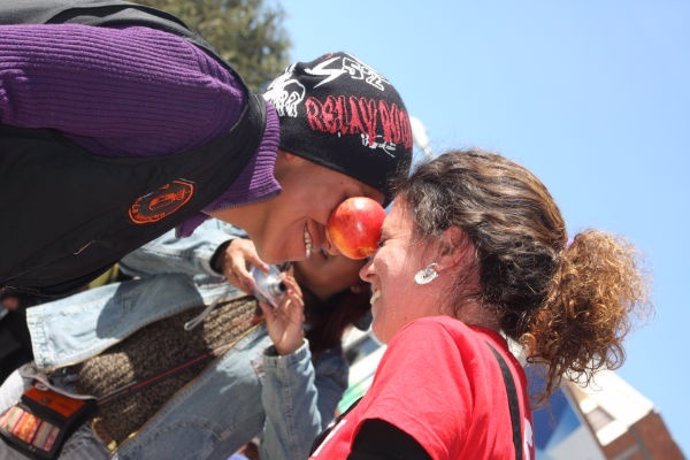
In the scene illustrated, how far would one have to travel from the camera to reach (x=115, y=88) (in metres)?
1.78

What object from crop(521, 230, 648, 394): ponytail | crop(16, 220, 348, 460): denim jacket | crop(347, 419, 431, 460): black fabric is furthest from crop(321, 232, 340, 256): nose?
crop(347, 419, 431, 460): black fabric

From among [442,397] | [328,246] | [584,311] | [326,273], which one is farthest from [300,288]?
[442,397]

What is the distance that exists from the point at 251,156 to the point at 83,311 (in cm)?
146

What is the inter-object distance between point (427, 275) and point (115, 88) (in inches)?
40.5

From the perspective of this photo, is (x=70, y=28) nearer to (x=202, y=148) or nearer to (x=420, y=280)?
(x=202, y=148)

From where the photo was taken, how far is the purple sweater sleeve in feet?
5.35

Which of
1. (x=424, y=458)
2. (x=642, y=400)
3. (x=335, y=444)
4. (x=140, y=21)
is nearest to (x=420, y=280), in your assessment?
(x=335, y=444)

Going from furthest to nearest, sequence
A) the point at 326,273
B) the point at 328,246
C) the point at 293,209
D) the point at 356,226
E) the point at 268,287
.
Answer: the point at 326,273, the point at 268,287, the point at 328,246, the point at 293,209, the point at 356,226

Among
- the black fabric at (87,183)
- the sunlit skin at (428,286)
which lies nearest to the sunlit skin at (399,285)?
the sunlit skin at (428,286)

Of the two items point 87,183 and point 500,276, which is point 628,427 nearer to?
point 500,276

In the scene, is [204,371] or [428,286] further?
[204,371]

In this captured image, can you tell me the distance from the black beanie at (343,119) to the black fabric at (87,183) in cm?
61

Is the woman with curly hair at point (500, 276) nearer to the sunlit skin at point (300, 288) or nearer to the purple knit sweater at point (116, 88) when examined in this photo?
the purple knit sweater at point (116, 88)

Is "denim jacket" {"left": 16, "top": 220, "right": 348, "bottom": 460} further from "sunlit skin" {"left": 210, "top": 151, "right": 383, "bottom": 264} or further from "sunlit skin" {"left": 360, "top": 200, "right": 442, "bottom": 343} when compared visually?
"sunlit skin" {"left": 360, "top": 200, "right": 442, "bottom": 343}
